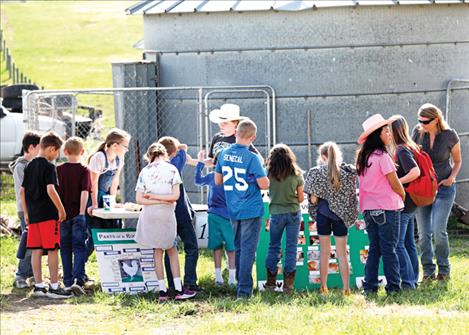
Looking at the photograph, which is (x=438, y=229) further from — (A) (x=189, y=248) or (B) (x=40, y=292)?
(B) (x=40, y=292)

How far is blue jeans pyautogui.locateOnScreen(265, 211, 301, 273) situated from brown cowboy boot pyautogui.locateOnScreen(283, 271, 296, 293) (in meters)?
0.04

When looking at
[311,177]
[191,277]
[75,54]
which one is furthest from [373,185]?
[75,54]

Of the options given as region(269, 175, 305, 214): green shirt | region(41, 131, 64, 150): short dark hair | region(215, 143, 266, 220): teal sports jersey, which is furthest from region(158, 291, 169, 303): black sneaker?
region(41, 131, 64, 150): short dark hair

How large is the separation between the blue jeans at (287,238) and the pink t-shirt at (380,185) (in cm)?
83

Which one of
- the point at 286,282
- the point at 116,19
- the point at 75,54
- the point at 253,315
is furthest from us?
the point at 116,19

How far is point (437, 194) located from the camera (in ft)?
35.1

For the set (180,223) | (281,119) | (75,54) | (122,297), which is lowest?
(122,297)

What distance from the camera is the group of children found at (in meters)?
9.63

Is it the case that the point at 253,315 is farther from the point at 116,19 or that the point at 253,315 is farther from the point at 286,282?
the point at 116,19

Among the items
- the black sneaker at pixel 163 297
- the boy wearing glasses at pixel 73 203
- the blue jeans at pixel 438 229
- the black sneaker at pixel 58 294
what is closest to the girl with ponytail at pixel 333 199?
the blue jeans at pixel 438 229

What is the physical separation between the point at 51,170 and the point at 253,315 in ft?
9.90

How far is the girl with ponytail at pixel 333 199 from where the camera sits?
9.77 meters

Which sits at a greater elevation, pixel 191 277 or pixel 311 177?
pixel 311 177

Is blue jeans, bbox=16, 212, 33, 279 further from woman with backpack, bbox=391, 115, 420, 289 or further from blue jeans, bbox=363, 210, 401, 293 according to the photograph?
woman with backpack, bbox=391, 115, 420, 289
